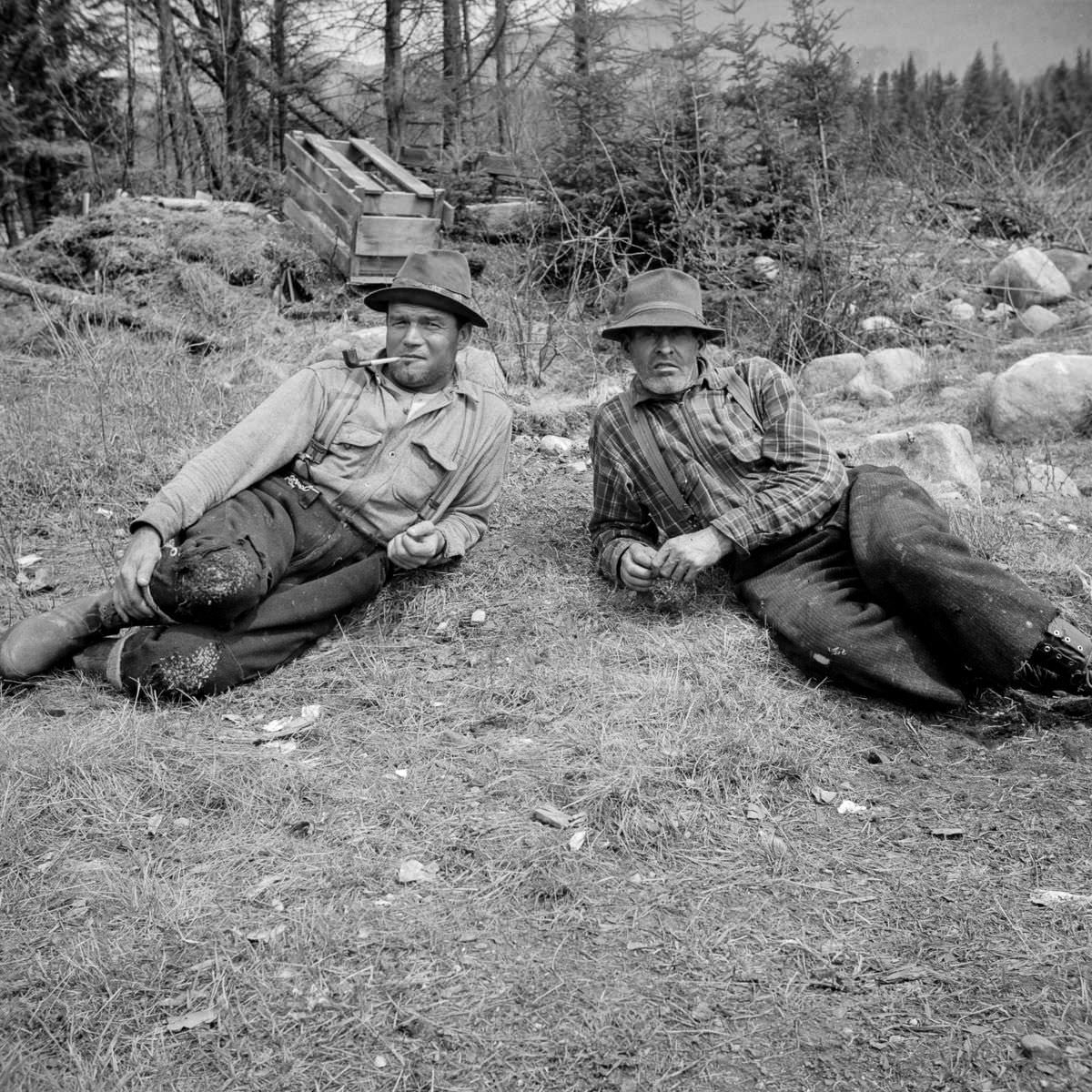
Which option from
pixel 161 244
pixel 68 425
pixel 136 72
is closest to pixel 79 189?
pixel 136 72

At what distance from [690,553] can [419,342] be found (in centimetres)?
125

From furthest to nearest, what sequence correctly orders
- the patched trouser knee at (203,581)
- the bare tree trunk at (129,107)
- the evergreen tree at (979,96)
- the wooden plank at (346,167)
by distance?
the evergreen tree at (979,96) → the bare tree trunk at (129,107) → the wooden plank at (346,167) → the patched trouser knee at (203,581)

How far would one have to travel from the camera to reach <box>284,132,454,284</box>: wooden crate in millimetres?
7938

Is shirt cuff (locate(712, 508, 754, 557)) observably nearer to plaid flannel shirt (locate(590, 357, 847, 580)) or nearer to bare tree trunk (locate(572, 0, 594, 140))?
plaid flannel shirt (locate(590, 357, 847, 580))

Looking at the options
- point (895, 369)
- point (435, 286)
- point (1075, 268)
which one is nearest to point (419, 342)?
point (435, 286)

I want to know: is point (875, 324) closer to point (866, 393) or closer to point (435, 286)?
point (866, 393)

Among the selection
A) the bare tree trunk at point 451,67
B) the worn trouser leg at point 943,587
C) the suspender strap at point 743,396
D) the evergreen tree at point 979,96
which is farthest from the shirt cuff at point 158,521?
the evergreen tree at point 979,96

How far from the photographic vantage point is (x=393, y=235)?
7.96 meters

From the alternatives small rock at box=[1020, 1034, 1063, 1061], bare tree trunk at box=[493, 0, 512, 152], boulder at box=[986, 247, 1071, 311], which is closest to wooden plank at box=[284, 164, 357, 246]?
bare tree trunk at box=[493, 0, 512, 152]

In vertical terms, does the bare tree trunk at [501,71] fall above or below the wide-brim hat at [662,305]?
above

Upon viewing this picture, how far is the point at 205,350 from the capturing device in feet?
22.6

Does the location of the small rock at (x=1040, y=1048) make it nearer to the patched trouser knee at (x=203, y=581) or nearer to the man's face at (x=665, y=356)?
the man's face at (x=665, y=356)

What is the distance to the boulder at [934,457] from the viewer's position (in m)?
4.98

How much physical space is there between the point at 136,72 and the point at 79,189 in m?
2.10
